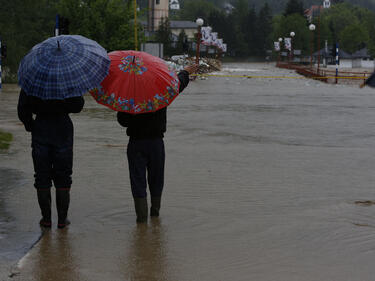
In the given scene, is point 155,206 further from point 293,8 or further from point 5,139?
point 293,8

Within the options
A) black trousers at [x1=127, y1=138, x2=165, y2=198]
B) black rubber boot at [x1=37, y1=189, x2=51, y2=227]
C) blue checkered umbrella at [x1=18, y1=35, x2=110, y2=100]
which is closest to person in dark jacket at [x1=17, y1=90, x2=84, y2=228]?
black rubber boot at [x1=37, y1=189, x2=51, y2=227]

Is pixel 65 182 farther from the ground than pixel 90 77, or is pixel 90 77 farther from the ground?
pixel 90 77

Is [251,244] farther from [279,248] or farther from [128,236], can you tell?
[128,236]

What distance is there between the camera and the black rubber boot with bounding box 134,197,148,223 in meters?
7.02

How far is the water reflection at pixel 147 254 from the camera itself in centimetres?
549

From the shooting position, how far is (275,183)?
31.1ft

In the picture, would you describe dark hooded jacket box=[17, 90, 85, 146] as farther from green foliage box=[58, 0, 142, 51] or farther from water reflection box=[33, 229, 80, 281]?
green foliage box=[58, 0, 142, 51]

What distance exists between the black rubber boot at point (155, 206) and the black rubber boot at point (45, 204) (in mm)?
1076

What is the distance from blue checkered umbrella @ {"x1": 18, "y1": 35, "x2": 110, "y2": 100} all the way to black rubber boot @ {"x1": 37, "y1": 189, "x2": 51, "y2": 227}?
973mm

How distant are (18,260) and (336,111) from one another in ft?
59.8

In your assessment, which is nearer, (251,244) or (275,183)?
(251,244)

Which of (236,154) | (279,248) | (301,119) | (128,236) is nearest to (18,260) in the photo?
(128,236)

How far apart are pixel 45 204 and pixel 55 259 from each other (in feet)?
3.42

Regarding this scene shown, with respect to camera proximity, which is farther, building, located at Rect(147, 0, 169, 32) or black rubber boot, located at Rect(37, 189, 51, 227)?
building, located at Rect(147, 0, 169, 32)
